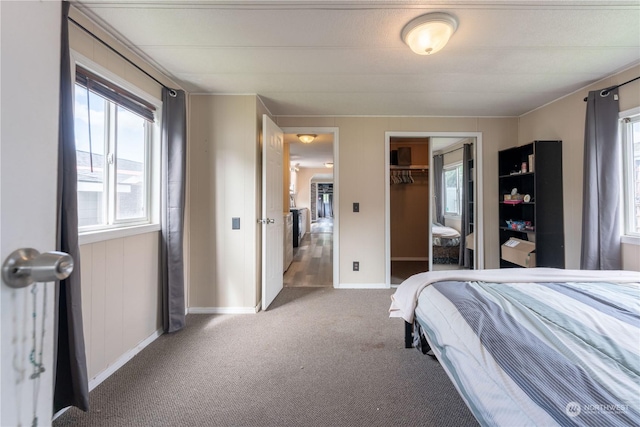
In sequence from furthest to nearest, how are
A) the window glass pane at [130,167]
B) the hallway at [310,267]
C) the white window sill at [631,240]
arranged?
the hallway at [310,267] < the white window sill at [631,240] < the window glass pane at [130,167]

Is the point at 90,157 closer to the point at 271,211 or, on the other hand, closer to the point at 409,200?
the point at 271,211

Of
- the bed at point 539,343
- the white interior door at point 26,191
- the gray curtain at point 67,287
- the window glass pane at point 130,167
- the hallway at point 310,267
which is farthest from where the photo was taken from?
the hallway at point 310,267

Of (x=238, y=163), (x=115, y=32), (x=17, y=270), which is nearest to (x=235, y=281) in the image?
(x=238, y=163)

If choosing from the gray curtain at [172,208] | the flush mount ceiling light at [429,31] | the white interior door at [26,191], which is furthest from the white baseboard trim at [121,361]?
the flush mount ceiling light at [429,31]

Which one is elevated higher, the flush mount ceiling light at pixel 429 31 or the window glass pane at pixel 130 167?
the flush mount ceiling light at pixel 429 31

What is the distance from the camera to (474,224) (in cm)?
346

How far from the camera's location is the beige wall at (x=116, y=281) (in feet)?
5.18

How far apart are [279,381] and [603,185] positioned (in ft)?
10.1

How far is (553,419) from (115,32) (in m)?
2.83

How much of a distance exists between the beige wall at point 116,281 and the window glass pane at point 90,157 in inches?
8.1

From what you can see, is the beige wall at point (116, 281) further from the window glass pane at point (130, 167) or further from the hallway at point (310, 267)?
the hallway at point (310, 267)

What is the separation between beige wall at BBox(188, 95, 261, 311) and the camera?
2.65 meters

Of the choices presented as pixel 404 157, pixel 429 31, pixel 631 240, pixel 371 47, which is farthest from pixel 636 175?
pixel 404 157

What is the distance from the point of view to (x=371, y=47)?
73.8 inches
